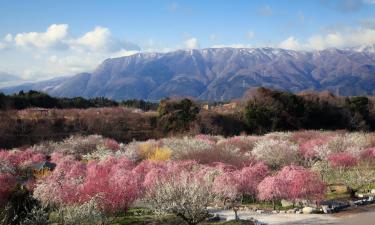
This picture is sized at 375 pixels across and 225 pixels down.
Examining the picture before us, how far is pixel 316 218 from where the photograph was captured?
2353cm

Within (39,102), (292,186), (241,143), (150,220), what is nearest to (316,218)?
(292,186)

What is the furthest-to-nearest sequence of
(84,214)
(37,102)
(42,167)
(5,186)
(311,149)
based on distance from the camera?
(37,102)
(311,149)
(42,167)
(5,186)
(84,214)

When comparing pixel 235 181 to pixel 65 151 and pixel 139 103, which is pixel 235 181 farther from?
pixel 139 103

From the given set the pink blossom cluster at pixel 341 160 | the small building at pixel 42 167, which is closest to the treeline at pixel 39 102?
the small building at pixel 42 167

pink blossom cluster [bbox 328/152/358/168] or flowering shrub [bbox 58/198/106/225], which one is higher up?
flowering shrub [bbox 58/198/106/225]

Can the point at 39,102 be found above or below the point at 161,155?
above

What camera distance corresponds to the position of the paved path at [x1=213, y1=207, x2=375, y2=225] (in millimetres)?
22547

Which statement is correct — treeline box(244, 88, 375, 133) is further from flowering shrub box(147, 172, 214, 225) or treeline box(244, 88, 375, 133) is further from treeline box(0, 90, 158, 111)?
flowering shrub box(147, 172, 214, 225)

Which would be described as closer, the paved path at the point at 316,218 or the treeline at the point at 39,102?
the paved path at the point at 316,218

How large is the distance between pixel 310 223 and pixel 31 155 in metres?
27.1

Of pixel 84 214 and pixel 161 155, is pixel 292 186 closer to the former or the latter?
pixel 84 214

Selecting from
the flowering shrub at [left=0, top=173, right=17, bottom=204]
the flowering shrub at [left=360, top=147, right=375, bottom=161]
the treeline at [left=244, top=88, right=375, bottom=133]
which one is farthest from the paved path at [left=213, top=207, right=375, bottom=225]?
the treeline at [left=244, top=88, right=375, bottom=133]

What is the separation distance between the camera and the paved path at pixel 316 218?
22547 millimetres

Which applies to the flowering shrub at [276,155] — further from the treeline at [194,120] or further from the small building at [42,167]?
the treeline at [194,120]
